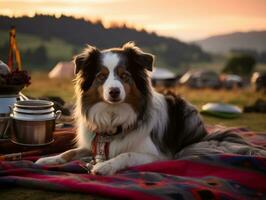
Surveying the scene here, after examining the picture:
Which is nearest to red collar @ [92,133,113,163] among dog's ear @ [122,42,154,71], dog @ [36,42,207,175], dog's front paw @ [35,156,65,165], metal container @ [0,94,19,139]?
dog @ [36,42,207,175]

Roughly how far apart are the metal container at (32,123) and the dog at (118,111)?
371mm

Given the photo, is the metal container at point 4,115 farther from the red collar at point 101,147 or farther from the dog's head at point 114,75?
the red collar at point 101,147

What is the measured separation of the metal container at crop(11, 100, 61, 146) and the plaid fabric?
68cm

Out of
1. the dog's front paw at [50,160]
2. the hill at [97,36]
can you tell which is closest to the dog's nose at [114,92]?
the dog's front paw at [50,160]

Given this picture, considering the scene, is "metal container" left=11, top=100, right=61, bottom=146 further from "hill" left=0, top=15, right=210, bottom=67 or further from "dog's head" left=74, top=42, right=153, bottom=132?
"hill" left=0, top=15, right=210, bottom=67

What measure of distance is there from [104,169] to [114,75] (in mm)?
977

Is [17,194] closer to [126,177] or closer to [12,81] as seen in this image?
[126,177]

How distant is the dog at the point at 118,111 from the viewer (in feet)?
13.9

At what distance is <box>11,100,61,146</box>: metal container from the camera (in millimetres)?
4625

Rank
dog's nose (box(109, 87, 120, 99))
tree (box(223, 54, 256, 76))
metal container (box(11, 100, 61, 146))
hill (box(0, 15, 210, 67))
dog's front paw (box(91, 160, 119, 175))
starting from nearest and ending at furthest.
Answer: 1. dog's front paw (box(91, 160, 119, 175))
2. dog's nose (box(109, 87, 120, 99))
3. metal container (box(11, 100, 61, 146))
4. hill (box(0, 15, 210, 67))
5. tree (box(223, 54, 256, 76))

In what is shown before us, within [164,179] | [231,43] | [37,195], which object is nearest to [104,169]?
[164,179]

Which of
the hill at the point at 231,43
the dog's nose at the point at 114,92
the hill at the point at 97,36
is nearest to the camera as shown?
the dog's nose at the point at 114,92

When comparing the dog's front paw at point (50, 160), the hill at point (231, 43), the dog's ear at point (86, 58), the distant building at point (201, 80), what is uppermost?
the hill at point (231, 43)

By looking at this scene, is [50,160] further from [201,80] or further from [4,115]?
[201,80]
